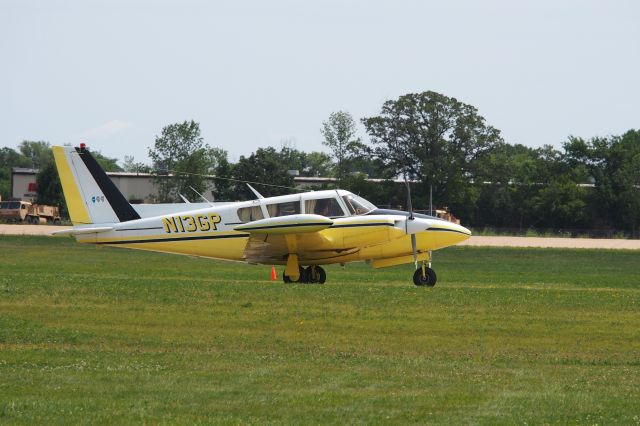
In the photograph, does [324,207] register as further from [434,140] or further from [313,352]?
[434,140]

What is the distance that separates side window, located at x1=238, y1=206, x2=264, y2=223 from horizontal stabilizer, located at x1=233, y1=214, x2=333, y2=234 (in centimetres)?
107

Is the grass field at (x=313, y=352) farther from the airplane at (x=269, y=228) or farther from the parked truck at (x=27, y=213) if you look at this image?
the parked truck at (x=27, y=213)

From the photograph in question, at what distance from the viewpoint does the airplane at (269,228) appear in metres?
26.5

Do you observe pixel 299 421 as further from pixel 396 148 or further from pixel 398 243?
pixel 396 148

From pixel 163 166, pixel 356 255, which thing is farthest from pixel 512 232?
pixel 356 255

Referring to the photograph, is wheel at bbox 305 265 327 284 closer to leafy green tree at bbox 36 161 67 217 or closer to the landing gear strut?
the landing gear strut

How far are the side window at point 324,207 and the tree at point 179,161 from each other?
5507cm

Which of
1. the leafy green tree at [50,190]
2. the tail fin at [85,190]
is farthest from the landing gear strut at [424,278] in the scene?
the leafy green tree at [50,190]

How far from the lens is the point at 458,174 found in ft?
257

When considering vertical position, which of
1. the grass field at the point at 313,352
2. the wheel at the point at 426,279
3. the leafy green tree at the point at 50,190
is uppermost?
the leafy green tree at the point at 50,190

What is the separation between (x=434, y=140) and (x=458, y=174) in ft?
11.4

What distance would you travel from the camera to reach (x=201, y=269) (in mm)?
34969

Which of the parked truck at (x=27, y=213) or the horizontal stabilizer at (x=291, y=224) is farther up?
the parked truck at (x=27, y=213)

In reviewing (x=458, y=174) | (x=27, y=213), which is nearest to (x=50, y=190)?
(x=27, y=213)
